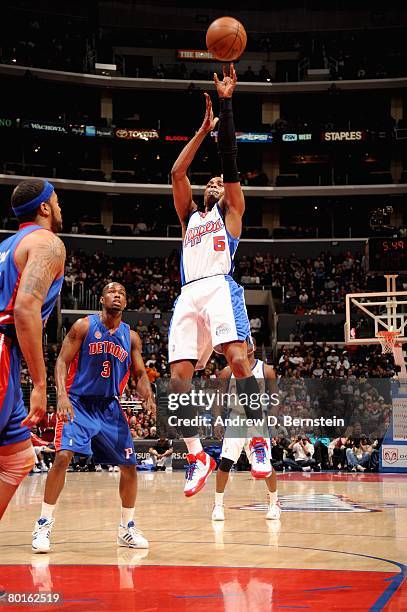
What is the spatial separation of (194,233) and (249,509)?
5.26 meters

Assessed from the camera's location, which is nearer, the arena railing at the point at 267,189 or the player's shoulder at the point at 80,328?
the player's shoulder at the point at 80,328

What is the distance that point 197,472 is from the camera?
7250mm

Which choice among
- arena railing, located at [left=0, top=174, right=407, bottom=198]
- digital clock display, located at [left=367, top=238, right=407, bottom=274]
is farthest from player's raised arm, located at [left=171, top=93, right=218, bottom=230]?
arena railing, located at [left=0, top=174, right=407, bottom=198]

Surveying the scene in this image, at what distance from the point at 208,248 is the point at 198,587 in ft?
9.86

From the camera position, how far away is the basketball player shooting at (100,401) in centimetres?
744

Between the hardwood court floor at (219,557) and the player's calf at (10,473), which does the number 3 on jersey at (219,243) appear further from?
the player's calf at (10,473)

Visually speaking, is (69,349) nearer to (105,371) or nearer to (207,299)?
(105,371)

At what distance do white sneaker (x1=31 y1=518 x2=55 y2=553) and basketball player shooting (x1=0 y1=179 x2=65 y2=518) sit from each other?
2478 mm

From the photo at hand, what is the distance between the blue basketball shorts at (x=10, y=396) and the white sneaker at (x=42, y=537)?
104 inches

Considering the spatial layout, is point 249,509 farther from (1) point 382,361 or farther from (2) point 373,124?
(2) point 373,124

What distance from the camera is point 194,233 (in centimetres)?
739

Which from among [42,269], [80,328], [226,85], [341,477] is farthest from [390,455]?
[42,269]

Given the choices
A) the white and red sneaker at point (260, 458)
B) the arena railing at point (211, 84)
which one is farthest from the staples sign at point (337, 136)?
the white and red sneaker at point (260, 458)

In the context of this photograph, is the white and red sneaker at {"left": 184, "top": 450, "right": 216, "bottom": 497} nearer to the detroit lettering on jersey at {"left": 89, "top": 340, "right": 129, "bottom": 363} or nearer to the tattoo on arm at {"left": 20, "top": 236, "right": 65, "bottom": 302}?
the detroit lettering on jersey at {"left": 89, "top": 340, "right": 129, "bottom": 363}
